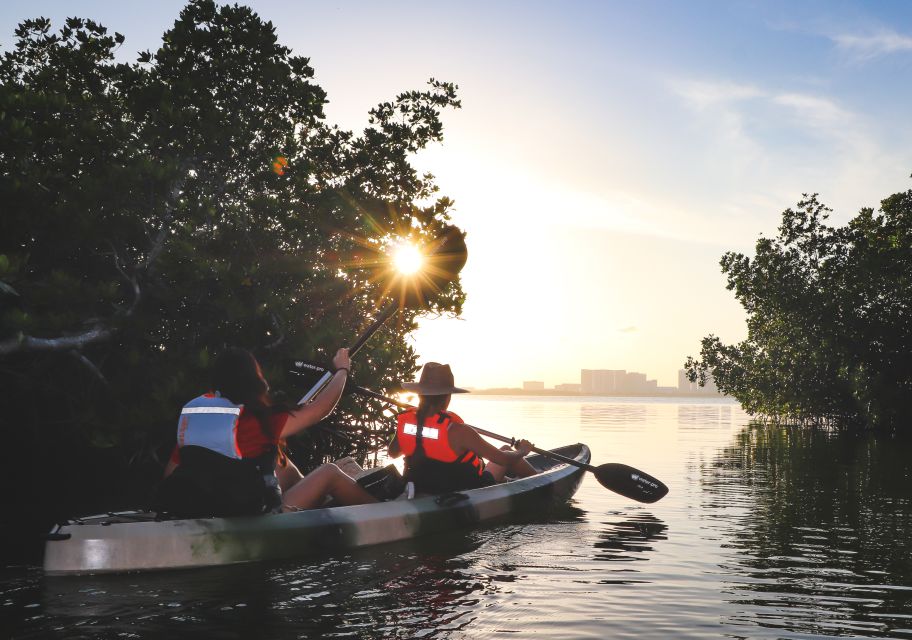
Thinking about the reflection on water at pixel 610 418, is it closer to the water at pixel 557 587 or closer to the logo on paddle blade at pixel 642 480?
the logo on paddle blade at pixel 642 480

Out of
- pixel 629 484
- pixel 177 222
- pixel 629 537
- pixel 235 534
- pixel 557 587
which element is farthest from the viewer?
pixel 177 222

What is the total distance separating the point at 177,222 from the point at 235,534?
22.8 ft

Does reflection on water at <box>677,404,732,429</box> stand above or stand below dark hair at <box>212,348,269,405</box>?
below

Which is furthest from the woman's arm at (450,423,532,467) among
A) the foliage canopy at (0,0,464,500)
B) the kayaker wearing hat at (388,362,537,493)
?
the foliage canopy at (0,0,464,500)

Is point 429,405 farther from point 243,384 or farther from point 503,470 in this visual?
point 503,470

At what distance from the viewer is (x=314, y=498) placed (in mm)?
7348

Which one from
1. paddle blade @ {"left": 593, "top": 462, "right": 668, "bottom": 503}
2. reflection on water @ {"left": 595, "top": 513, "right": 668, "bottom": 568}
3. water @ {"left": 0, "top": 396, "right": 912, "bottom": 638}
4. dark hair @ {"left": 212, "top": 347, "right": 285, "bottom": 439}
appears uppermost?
dark hair @ {"left": 212, "top": 347, "right": 285, "bottom": 439}

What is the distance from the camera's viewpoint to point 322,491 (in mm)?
7391

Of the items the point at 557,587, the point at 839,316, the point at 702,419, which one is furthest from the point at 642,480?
the point at 702,419

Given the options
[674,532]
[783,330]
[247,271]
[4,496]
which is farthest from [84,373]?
[783,330]

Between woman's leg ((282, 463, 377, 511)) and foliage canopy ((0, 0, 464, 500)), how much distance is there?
4094 millimetres

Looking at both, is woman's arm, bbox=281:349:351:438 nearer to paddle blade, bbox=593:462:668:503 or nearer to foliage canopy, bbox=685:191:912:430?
paddle blade, bbox=593:462:668:503

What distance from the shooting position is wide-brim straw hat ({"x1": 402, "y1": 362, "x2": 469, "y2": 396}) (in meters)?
7.81

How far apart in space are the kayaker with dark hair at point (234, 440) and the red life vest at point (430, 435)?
1.41m
